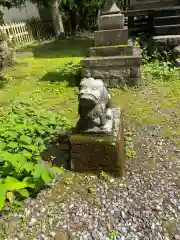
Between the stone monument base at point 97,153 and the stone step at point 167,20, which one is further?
the stone step at point 167,20

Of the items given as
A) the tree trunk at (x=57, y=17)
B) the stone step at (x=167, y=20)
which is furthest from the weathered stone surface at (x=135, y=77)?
the tree trunk at (x=57, y=17)

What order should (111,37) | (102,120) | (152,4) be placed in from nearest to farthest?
(102,120) < (111,37) < (152,4)

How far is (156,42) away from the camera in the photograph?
801 centimetres

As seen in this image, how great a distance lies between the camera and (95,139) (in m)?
3.12

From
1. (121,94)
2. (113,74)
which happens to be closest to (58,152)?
(121,94)

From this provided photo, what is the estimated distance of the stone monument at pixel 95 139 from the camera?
306 cm

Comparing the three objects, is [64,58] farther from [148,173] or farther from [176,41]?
[148,173]

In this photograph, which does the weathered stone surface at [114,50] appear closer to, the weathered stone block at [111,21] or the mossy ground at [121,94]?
the weathered stone block at [111,21]

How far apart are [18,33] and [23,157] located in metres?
13.7

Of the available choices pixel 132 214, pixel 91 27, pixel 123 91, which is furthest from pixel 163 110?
pixel 91 27

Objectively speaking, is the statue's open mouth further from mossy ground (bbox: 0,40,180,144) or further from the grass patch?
mossy ground (bbox: 0,40,180,144)

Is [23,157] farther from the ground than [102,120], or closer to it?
closer to it

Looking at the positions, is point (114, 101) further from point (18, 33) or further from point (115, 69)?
point (18, 33)

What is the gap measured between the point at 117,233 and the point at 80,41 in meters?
13.9
